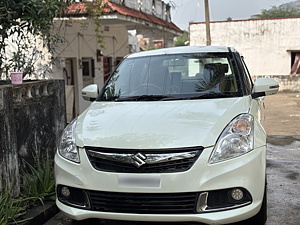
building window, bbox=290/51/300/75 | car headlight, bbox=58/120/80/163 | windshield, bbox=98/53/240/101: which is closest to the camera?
car headlight, bbox=58/120/80/163

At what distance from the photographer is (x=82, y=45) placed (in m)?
11.5

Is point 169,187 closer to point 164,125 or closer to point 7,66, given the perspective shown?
point 164,125

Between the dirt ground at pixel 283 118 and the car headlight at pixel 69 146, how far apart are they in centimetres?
725

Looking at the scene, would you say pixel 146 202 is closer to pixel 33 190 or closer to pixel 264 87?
pixel 33 190

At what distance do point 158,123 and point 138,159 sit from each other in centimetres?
41

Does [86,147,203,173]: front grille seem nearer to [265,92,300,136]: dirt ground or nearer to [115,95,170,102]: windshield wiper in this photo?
[115,95,170,102]: windshield wiper

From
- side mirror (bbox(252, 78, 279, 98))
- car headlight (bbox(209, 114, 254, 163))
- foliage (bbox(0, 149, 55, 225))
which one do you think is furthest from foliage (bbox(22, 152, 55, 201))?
side mirror (bbox(252, 78, 279, 98))

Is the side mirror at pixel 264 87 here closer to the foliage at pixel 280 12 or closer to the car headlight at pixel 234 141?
the car headlight at pixel 234 141

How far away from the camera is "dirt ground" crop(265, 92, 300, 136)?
33.3ft

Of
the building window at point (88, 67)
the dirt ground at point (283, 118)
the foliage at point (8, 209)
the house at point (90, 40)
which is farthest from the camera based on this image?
the building window at point (88, 67)

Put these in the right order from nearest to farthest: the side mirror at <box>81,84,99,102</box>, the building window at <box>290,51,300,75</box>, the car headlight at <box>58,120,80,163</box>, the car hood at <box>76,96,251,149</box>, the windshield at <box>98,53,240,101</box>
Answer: the car hood at <box>76,96,251,149</box> → the car headlight at <box>58,120,80,163</box> → the windshield at <box>98,53,240,101</box> → the side mirror at <box>81,84,99,102</box> → the building window at <box>290,51,300,75</box>

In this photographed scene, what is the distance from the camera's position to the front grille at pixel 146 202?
9.78ft

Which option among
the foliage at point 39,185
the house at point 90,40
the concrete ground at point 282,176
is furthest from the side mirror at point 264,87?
the house at point 90,40

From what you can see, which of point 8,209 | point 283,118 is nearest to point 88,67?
point 283,118
